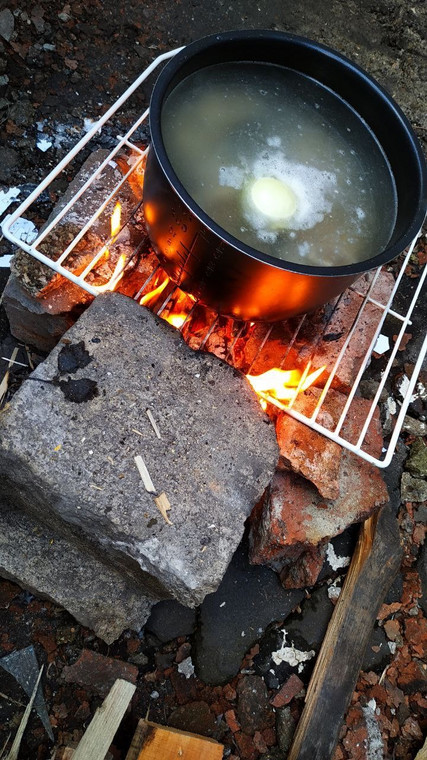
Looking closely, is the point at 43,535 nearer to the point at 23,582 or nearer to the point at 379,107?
the point at 23,582

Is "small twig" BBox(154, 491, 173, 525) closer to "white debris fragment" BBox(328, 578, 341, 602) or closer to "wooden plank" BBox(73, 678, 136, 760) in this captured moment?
→ "wooden plank" BBox(73, 678, 136, 760)

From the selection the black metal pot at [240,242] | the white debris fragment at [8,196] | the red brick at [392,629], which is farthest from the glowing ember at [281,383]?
the white debris fragment at [8,196]

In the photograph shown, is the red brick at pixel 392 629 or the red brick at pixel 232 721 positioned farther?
the red brick at pixel 392 629

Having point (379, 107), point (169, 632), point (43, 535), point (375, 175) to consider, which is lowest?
point (169, 632)

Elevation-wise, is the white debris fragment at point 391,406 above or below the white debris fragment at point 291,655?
above

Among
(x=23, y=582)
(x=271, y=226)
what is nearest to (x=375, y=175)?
(x=271, y=226)

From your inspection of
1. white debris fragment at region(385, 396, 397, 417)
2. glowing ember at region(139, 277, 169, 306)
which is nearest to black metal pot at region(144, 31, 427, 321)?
glowing ember at region(139, 277, 169, 306)

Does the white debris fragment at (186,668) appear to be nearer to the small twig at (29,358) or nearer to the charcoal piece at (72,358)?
the charcoal piece at (72,358)
